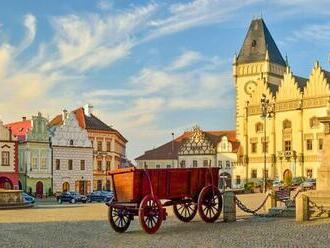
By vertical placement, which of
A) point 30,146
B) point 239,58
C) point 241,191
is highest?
point 239,58

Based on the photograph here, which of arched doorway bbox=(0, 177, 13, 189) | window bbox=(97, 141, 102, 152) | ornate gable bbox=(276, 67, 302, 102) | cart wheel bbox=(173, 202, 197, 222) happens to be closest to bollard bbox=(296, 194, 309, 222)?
cart wheel bbox=(173, 202, 197, 222)

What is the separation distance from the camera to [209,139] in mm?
99875

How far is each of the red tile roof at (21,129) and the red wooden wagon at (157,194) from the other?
53786 mm

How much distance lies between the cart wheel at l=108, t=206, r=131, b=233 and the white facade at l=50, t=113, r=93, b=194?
55765 mm

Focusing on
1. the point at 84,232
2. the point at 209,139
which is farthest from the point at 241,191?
the point at 84,232

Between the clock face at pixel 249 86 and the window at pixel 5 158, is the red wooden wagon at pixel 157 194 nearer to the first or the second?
the window at pixel 5 158

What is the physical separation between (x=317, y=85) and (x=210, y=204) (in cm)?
6474

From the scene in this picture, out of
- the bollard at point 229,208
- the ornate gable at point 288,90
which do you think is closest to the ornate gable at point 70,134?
the ornate gable at point 288,90

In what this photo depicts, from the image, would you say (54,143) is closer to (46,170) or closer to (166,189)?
(46,170)

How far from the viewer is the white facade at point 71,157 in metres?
73.9

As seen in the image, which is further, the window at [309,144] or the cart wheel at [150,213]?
the window at [309,144]

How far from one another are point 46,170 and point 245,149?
3047cm

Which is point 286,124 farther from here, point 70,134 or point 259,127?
point 70,134

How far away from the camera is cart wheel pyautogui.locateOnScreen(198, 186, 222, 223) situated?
19.9 metres
